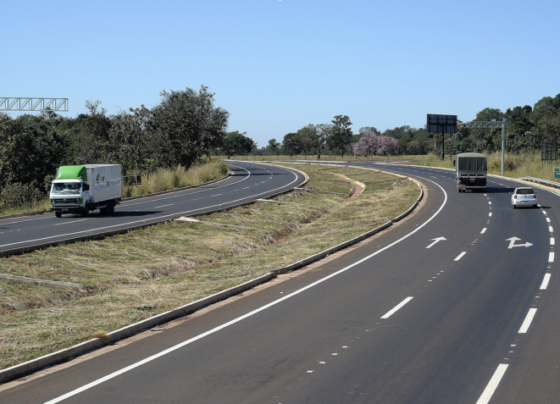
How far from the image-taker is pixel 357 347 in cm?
1085

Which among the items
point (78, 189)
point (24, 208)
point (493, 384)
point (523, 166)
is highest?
point (78, 189)

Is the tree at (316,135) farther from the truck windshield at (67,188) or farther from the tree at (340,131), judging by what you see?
the truck windshield at (67,188)

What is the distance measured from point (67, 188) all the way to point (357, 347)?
1062 inches

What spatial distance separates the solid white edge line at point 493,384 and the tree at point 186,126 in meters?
65.1

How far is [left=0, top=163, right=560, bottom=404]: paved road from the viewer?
28.0ft

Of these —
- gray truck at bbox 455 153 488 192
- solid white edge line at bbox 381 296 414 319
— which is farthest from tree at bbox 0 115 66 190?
solid white edge line at bbox 381 296 414 319

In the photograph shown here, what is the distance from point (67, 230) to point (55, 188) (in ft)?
22.6

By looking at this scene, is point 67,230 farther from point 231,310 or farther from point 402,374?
point 402,374

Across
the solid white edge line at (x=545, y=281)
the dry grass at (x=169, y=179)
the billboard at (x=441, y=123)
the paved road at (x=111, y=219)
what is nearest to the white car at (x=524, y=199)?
the paved road at (x=111, y=219)

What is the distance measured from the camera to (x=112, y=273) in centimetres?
2066

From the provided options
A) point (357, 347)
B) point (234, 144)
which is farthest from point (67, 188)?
point (234, 144)

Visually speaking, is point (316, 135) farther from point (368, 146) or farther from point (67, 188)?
point (67, 188)

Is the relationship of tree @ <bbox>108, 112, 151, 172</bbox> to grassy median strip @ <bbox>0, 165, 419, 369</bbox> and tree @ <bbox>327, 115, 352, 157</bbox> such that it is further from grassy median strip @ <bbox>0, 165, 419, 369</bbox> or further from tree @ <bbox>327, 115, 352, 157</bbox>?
tree @ <bbox>327, 115, 352, 157</bbox>

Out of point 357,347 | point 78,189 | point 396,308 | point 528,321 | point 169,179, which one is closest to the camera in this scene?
point 357,347
